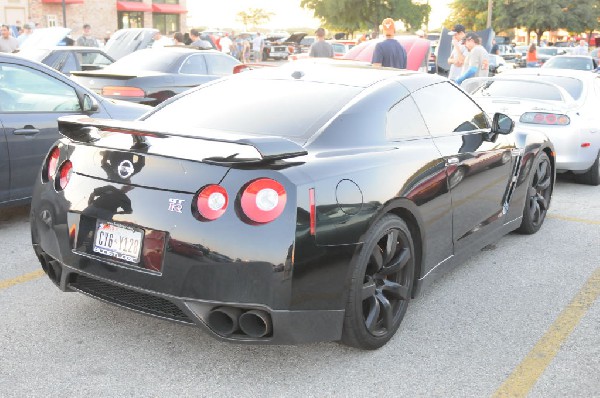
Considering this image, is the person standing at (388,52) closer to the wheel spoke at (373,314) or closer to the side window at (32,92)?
the side window at (32,92)

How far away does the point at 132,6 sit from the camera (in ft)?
180

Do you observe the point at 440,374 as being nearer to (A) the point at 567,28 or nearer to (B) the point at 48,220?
(B) the point at 48,220

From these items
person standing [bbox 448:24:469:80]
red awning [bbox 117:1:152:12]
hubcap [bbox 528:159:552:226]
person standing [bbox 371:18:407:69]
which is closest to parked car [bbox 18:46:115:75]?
person standing [bbox 371:18:407:69]

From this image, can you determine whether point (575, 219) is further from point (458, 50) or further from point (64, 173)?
point (458, 50)

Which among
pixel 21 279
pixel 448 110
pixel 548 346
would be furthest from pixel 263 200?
pixel 21 279

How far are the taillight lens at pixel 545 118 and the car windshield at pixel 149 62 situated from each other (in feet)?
19.4

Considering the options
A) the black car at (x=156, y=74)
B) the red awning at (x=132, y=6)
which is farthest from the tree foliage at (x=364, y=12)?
the black car at (x=156, y=74)

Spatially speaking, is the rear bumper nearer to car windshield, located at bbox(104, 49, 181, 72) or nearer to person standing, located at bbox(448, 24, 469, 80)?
car windshield, located at bbox(104, 49, 181, 72)

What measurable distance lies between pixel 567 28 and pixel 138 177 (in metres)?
77.8

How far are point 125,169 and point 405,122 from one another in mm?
1688

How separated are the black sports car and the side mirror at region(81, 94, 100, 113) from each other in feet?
7.53

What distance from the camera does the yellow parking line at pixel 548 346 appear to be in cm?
340

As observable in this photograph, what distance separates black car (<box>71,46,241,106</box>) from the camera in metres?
10.8

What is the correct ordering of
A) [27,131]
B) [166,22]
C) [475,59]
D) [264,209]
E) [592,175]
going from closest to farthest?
1. [264,209]
2. [27,131]
3. [592,175]
4. [475,59]
5. [166,22]
